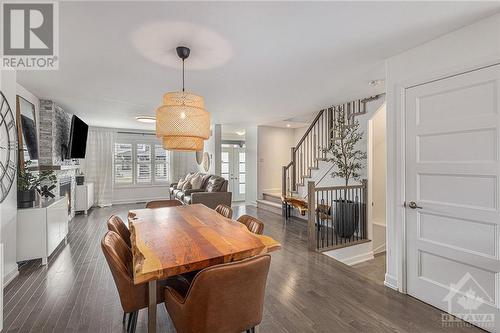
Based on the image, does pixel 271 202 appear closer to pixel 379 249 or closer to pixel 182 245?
pixel 379 249

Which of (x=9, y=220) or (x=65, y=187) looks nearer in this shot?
(x=9, y=220)

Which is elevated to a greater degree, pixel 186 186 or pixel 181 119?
pixel 181 119

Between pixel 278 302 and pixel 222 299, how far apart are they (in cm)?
125

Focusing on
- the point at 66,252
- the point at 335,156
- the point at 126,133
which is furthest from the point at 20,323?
the point at 126,133

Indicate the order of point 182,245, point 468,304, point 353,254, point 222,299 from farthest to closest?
point 353,254, point 468,304, point 182,245, point 222,299

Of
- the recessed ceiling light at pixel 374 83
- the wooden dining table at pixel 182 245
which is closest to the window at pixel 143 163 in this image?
the wooden dining table at pixel 182 245

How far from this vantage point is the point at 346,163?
4.21 m

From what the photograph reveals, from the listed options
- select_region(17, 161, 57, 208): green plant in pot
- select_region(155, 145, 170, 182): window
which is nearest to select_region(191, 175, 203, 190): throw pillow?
select_region(155, 145, 170, 182): window

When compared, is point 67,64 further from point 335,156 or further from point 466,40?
point 335,156

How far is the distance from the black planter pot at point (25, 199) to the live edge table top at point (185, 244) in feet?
5.23

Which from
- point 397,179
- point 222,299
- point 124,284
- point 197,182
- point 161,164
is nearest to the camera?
point 222,299

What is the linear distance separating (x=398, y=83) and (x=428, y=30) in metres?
0.55

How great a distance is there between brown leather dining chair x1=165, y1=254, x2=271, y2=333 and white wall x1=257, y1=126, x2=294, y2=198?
5.76m

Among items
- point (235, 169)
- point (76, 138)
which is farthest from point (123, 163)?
point (235, 169)
